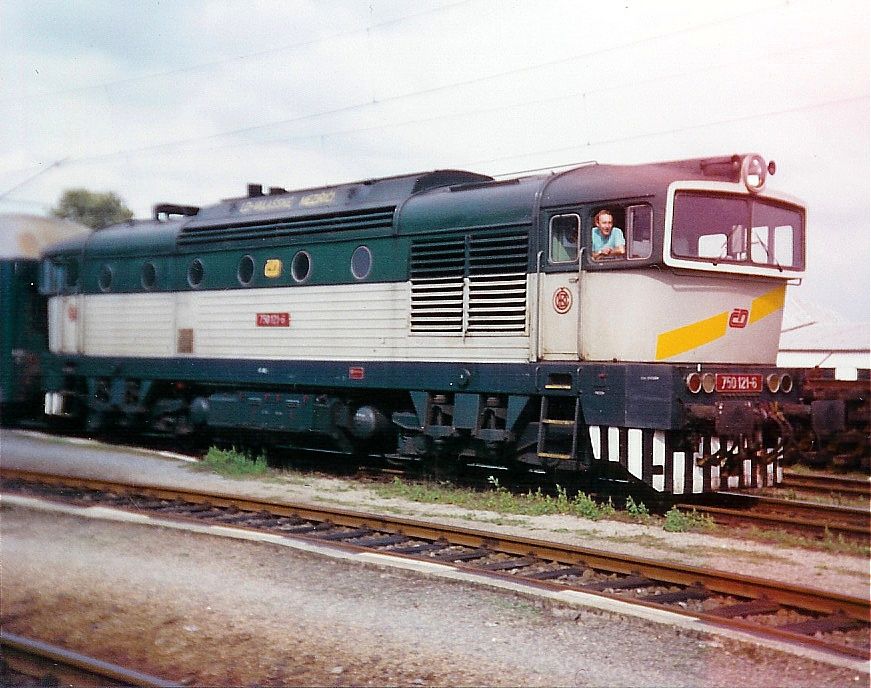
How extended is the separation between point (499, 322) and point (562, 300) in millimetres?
986

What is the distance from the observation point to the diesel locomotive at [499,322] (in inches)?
400

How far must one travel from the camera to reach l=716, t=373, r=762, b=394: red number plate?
10242 millimetres

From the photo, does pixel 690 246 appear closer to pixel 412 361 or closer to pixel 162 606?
pixel 412 361

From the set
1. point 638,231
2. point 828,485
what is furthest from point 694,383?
point 828,485

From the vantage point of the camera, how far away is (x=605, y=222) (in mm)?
10461

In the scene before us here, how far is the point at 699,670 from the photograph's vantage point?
19.1 feet

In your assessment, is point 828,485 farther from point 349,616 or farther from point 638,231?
point 349,616

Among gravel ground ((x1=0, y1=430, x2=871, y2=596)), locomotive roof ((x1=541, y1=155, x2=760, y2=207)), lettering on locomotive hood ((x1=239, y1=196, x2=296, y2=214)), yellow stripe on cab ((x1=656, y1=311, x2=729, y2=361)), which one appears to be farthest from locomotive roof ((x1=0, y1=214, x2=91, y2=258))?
yellow stripe on cab ((x1=656, y1=311, x2=729, y2=361))

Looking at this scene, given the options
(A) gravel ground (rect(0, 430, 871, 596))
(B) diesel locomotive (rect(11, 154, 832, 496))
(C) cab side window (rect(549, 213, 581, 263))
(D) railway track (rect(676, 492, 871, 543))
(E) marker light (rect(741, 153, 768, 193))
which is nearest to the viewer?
(A) gravel ground (rect(0, 430, 871, 596))

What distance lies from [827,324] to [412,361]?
41.7ft

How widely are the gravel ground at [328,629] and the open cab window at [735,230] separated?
4.74 meters

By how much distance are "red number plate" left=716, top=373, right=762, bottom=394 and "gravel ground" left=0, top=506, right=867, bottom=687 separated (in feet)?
13.5

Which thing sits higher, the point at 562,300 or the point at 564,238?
the point at 564,238

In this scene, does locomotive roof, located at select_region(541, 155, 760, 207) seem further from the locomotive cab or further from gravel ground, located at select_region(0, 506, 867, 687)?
gravel ground, located at select_region(0, 506, 867, 687)
